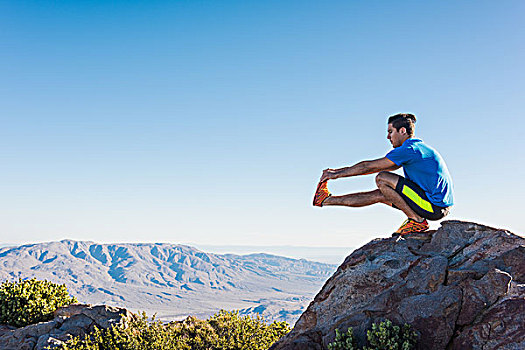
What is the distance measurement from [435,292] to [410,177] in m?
3.17

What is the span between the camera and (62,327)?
15.4m

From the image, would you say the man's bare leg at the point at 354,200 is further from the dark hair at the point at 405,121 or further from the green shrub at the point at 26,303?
the green shrub at the point at 26,303

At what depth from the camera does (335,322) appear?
9.66m

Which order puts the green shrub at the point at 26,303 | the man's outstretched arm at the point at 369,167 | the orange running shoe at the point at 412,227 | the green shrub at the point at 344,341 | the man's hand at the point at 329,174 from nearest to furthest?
the green shrub at the point at 344,341 < the man's outstretched arm at the point at 369,167 < the man's hand at the point at 329,174 < the orange running shoe at the point at 412,227 < the green shrub at the point at 26,303

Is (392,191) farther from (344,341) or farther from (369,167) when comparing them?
(344,341)

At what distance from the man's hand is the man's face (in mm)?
1832

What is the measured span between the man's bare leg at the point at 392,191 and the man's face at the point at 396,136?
3.55 ft

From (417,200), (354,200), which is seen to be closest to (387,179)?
(417,200)

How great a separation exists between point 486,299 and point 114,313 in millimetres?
13101

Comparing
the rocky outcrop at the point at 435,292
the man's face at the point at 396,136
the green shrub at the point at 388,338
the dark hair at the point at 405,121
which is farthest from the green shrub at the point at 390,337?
the dark hair at the point at 405,121

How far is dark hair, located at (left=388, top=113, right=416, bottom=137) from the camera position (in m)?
11.5

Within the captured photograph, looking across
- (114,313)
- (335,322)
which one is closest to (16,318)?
(114,313)

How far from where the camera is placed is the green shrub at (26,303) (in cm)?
1697

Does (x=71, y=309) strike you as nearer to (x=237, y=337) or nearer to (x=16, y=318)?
(x=16, y=318)
